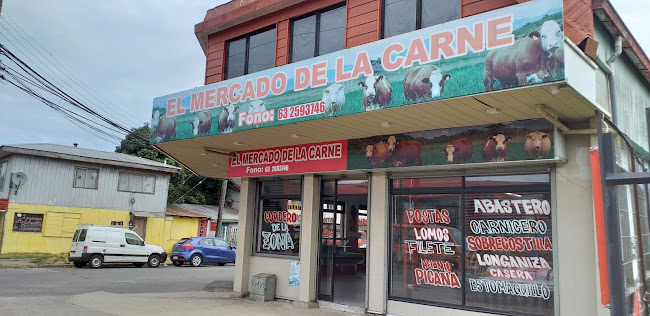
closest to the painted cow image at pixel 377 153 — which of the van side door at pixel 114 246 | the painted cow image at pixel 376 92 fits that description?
the painted cow image at pixel 376 92

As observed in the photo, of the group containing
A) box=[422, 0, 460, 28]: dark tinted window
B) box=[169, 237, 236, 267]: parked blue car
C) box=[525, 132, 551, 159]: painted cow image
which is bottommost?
box=[169, 237, 236, 267]: parked blue car

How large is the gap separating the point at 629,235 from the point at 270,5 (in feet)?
27.2

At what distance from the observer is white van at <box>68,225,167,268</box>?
19406 mm

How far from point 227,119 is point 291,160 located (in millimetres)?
1977

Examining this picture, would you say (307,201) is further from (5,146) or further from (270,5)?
(5,146)

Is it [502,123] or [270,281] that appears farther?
[270,281]

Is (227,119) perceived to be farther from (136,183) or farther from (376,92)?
(136,183)

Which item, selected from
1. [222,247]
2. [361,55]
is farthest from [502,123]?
[222,247]

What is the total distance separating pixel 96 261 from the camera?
19656 mm

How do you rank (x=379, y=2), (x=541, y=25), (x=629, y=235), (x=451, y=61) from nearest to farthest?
(x=541, y=25) → (x=451, y=61) → (x=629, y=235) → (x=379, y=2)

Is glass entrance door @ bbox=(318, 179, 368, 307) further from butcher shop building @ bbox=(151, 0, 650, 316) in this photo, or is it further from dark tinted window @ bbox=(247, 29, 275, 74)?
dark tinted window @ bbox=(247, 29, 275, 74)

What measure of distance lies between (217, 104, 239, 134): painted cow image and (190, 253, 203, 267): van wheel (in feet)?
49.2

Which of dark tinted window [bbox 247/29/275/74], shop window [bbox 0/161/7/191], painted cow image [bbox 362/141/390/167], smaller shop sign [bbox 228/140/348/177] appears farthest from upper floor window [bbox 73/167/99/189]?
painted cow image [bbox 362/141/390/167]

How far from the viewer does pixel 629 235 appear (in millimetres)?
7156
